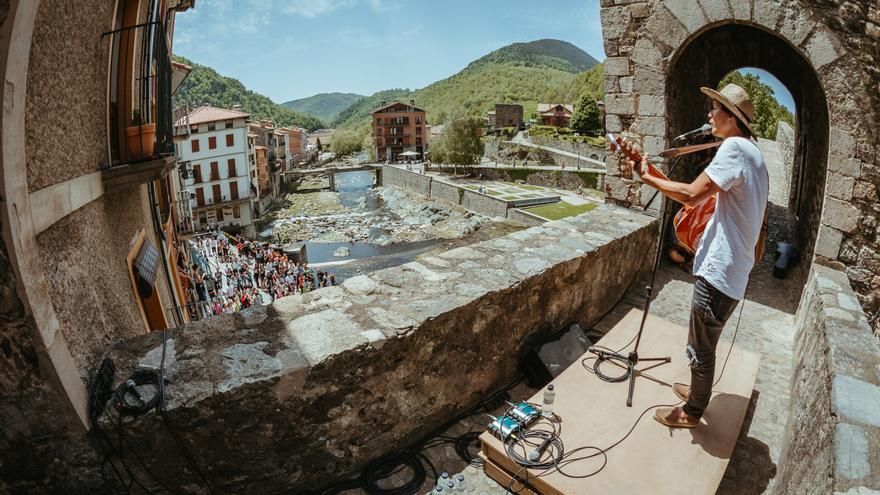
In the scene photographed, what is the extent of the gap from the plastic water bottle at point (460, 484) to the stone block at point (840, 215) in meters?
4.25

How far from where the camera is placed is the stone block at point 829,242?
4379 millimetres

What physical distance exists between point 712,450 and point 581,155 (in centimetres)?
5536

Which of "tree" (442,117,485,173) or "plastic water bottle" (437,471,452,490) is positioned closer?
"plastic water bottle" (437,471,452,490)

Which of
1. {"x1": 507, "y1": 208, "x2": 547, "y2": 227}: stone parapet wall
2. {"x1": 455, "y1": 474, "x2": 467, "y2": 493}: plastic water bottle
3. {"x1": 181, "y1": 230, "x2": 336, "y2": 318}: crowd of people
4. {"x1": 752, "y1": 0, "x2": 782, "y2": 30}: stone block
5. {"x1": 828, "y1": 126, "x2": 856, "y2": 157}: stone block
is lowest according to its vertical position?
{"x1": 181, "y1": 230, "x2": 336, "y2": 318}: crowd of people

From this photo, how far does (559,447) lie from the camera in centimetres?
274

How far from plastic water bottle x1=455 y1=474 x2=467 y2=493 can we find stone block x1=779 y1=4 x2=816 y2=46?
497 centimetres

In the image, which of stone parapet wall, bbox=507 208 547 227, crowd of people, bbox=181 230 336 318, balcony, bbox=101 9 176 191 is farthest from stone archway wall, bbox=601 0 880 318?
stone parapet wall, bbox=507 208 547 227

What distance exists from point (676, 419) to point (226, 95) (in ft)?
490

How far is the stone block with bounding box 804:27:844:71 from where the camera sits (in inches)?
165

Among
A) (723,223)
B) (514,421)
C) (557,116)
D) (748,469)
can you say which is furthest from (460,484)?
(557,116)

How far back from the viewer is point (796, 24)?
4.44 metres

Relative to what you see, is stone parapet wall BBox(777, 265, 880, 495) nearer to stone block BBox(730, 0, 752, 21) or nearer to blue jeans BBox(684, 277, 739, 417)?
blue jeans BBox(684, 277, 739, 417)

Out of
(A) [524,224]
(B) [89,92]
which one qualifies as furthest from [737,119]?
(A) [524,224]

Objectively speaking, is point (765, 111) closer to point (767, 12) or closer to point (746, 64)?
point (746, 64)
